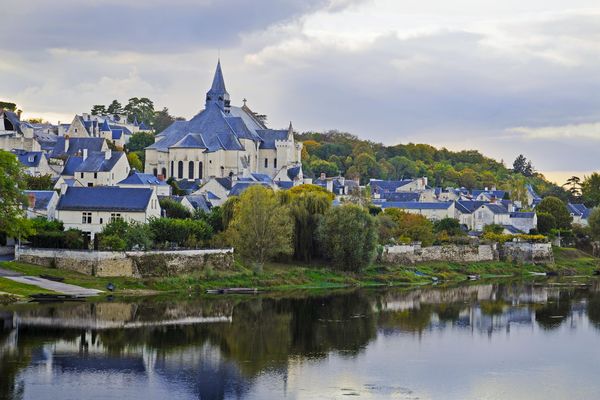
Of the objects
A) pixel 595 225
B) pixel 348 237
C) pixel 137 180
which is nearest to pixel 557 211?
pixel 595 225

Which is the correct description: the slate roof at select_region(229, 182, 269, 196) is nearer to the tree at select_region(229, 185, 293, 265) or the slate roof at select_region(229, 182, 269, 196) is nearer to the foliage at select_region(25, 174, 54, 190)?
the foliage at select_region(25, 174, 54, 190)

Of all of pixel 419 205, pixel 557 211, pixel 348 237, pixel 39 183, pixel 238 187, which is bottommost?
pixel 348 237

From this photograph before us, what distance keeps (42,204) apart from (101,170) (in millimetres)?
14869

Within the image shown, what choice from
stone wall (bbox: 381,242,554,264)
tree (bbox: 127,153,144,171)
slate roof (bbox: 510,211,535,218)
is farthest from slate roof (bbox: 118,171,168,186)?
slate roof (bbox: 510,211,535,218)

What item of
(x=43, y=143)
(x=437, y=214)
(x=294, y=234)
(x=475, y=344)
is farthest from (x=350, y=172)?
(x=475, y=344)

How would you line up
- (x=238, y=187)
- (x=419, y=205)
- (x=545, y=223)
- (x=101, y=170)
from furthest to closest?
1. (x=545, y=223)
2. (x=419, y=205)
3. (x=238, y=187)
4. (x=101, y=170)

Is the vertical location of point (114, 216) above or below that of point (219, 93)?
below

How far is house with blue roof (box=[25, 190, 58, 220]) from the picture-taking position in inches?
2502

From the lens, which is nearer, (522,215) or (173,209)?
(173,209)


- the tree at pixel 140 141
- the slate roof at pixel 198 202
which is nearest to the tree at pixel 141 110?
the tree at pixel 140 141

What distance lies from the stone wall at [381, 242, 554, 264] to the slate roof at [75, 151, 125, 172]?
72.1ft

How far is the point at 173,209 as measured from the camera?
69938mm

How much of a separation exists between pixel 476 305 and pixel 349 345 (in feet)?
62.1

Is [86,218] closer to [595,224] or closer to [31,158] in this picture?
[31,158]
